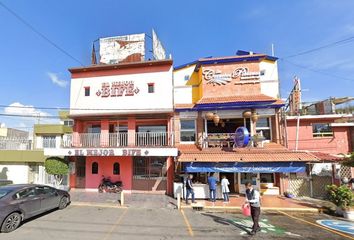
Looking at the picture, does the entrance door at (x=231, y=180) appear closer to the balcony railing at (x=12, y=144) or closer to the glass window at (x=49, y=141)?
the glass window at (x=49, y=141)

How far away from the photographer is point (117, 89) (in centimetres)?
1744

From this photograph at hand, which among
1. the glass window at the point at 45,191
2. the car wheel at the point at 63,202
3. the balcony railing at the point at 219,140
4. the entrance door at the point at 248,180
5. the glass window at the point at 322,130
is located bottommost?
the car wheel at the point at 63,202

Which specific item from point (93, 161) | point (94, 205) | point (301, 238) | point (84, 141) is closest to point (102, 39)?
point (84, 141)

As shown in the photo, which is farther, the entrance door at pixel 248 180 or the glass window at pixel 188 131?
the glass window at pixel 188 131

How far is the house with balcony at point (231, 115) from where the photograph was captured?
15156 mm

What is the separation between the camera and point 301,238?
8.25 m

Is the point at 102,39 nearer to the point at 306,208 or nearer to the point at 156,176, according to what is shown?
the point at 156,176

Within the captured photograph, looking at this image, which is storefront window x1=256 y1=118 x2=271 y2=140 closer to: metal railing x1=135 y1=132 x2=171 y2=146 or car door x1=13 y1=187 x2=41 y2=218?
metal railing x1=135 y1=132 x2=171 y2=146

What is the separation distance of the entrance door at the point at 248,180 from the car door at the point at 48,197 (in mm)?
10945

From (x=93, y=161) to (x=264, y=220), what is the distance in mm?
12524

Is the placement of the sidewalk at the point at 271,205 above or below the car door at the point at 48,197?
below

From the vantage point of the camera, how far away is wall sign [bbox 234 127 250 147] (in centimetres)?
1438

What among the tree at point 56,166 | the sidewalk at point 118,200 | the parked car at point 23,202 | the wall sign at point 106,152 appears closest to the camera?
the parked car at point 23,202

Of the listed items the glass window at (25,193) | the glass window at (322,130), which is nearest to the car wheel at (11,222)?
the glass window at (25,193)
